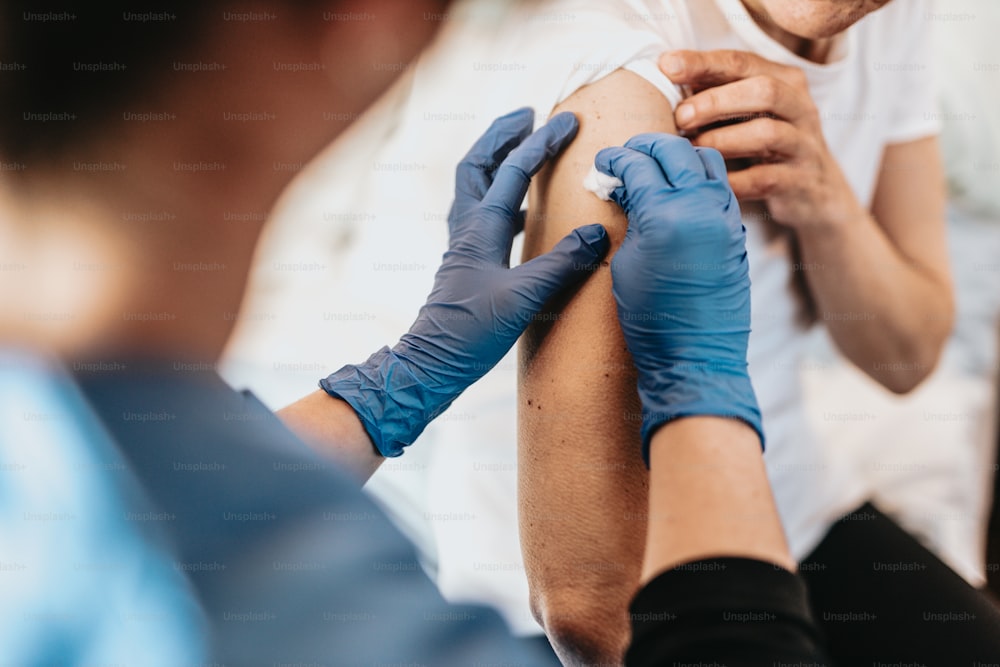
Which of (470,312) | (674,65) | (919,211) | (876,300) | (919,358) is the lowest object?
(919,358)

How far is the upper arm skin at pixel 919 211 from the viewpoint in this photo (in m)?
1.23

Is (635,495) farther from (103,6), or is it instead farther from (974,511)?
(103,6)

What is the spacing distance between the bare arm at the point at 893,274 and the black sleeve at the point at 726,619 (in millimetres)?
690

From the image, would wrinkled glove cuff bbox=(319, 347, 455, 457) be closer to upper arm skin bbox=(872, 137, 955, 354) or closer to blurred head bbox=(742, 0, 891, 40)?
blurred head bbox=(742, 0, 891, 40)

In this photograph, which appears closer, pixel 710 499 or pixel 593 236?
pixel 710 499

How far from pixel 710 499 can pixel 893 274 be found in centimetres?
78

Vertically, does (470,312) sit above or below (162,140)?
below

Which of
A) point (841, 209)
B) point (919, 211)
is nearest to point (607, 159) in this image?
point (841, 209)

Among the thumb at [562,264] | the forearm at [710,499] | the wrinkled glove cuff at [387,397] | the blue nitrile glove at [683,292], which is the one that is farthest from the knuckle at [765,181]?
the wrinkled glove cuff at [387,397]

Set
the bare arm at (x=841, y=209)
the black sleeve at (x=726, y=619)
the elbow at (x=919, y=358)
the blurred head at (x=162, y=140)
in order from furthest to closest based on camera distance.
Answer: the elbow at (x=919, y=358) → the blurred head at (x=162, y=140) → the bare arm at (x=841, y=209) → the black sleeve at (x=726, y=619)

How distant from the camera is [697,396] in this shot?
2.63ft

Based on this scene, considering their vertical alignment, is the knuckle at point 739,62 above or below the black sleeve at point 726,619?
above

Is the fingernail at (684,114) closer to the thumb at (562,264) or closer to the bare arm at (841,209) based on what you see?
the bare arm at (841,209)

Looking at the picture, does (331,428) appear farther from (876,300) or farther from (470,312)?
(876,300)
